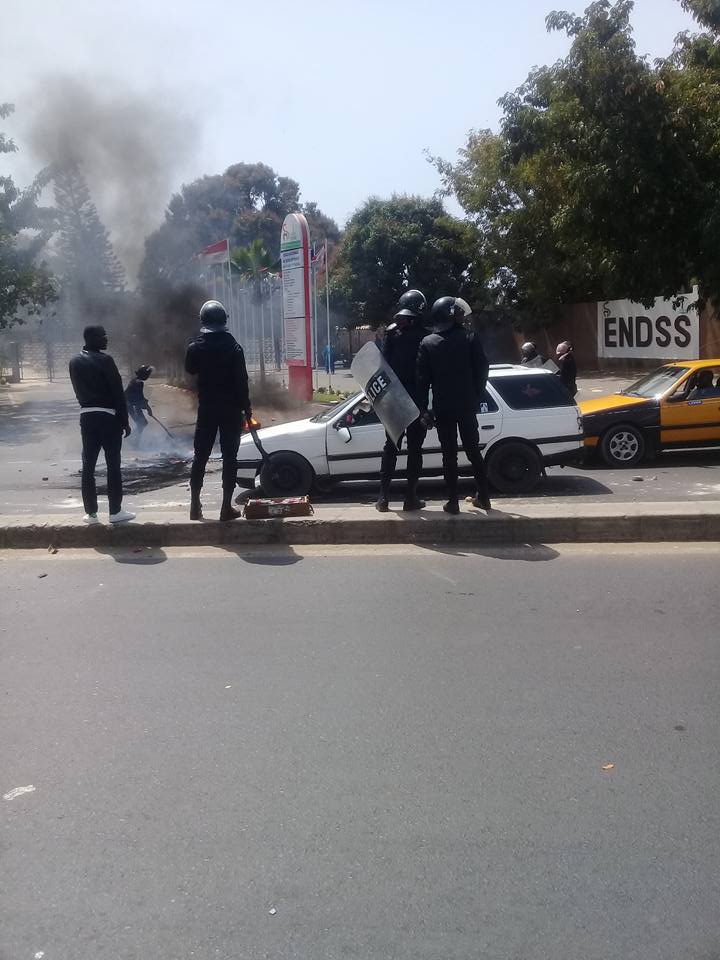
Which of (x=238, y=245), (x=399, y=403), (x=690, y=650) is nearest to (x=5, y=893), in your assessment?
(x=690, y=650)

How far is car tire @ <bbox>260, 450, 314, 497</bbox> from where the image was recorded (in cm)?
988

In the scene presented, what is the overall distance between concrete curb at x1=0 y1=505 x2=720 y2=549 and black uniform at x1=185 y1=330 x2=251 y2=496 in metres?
0.37

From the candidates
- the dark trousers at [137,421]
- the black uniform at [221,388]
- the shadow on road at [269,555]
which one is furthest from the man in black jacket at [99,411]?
the dark trousers at [137,421]

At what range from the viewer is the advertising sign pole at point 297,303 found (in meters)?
20.2

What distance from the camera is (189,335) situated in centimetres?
2286

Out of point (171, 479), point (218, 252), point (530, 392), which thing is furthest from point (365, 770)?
point (218, 252)

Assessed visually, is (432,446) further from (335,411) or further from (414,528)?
(414,528)

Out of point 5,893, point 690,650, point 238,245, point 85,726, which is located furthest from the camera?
point 238,245

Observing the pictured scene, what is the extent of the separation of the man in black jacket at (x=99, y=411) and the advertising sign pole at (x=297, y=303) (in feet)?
41.2

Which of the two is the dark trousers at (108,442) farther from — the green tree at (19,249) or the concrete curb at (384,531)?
the green tree at (19,249)

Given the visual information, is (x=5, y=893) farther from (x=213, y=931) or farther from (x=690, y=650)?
(x=690, y=650)

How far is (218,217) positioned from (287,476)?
21.6m

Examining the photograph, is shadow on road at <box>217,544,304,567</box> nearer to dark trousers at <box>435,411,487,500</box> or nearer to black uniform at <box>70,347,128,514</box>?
black uniform at <box>70,347,128,514</box>

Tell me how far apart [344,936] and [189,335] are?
20.9 metres
